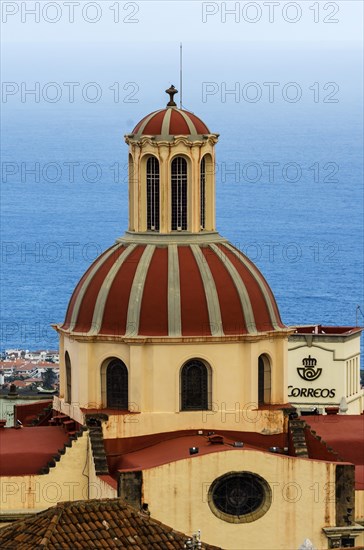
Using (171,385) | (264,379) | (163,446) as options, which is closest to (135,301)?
(171,385)

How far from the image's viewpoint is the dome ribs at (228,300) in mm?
77562

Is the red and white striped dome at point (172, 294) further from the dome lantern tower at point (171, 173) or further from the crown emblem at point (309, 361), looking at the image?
the crown emblem at point (309, 361)

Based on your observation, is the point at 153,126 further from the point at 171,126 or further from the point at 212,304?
the point at 212,304

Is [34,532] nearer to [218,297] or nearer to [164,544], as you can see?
[164,544]

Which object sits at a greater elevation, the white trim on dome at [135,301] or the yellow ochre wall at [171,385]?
the white trim on dome at [135,301]

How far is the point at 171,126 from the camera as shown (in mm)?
78875

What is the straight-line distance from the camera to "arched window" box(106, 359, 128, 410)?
77562mm

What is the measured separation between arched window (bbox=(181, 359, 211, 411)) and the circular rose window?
11.9ft

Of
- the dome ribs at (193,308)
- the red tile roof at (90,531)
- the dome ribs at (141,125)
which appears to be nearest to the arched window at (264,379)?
the dome ribs at (193,308)

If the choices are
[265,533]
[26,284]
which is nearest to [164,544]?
[265,533]

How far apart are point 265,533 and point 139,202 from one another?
9.55 meters

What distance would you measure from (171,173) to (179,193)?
58 centimetres

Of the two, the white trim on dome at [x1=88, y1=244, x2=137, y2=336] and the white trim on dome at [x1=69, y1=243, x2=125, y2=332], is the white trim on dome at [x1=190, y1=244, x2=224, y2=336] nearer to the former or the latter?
the white trim on dome at [x1=88, y1=244, x2=137, y2=336]

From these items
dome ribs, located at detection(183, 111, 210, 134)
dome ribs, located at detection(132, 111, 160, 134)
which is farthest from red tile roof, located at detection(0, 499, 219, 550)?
dome ribs, located at detection(132, 111, 160, 134)
